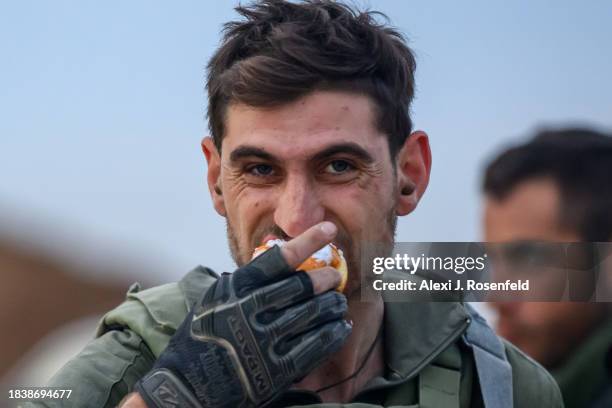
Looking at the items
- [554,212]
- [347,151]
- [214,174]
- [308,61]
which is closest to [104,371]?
[214,174]

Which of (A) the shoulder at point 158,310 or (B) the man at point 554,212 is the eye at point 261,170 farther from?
(B) the man at point 554,212

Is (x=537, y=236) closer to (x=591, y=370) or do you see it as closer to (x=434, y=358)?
(x=591, y=370)

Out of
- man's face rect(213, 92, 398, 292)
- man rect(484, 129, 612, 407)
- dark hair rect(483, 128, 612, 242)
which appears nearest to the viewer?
man rect(484, 129, 612, 407)

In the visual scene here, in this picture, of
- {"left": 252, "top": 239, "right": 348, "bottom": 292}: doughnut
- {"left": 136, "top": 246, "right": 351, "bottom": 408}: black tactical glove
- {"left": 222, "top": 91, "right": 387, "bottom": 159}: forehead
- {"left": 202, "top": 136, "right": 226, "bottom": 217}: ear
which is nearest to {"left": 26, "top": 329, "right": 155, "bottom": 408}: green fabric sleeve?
{"left": 136, "top": 246, "right": 351, "bottom": 408}: black tactical glove

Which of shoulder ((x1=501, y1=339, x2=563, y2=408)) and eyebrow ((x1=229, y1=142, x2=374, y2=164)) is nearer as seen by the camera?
eyebrow ((x1=229, y1=142, x2=374, y2=164))

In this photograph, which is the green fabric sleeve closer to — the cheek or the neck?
the neck

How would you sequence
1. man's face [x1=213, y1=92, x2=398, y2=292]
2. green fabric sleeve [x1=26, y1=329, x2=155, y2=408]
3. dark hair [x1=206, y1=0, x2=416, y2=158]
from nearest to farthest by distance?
green fabric sleeve [x1=26, y1=329, x2=155, y2=408]
man's face [x1=213, y1=92, x2=398, y2=292]
dark hair [x1=206, y1=0, x2=416, y2=158]

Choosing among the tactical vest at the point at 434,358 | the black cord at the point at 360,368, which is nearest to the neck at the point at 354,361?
the black cord at the point at 360,368

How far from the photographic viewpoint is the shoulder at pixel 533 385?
4223 millimetres

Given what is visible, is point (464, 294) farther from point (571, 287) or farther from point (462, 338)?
point (571, 287)

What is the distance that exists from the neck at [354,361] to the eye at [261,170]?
512 mm

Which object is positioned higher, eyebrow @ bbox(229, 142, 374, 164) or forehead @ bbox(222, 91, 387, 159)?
forehead @ bbox(222, 91, 387, 159)

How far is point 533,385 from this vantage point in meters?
4.26

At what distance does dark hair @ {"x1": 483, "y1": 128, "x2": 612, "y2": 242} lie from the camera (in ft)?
11.9
